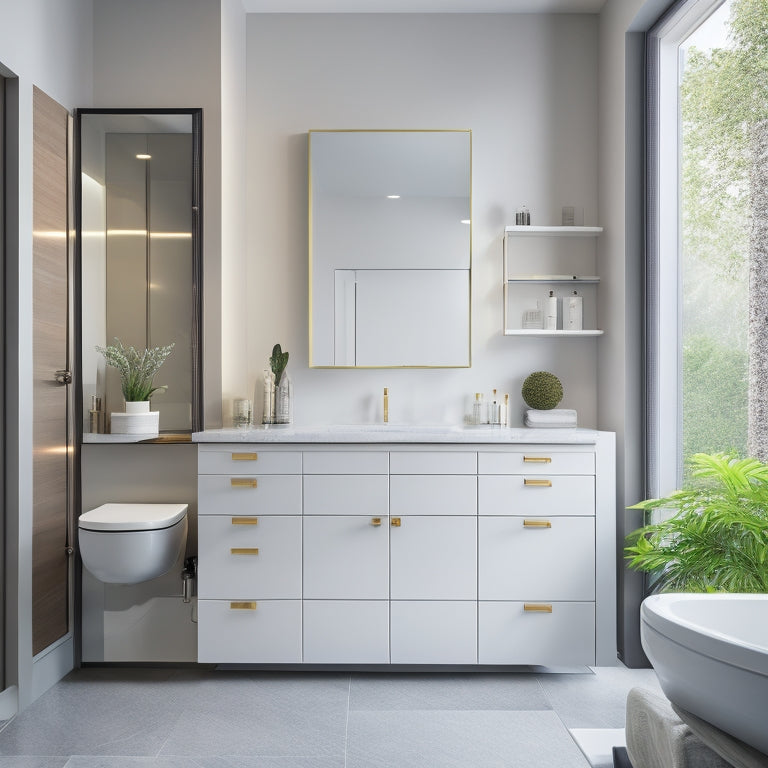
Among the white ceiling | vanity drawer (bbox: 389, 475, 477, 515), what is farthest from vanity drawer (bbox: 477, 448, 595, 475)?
the white ceiling

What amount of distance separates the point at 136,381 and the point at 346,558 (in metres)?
1.13

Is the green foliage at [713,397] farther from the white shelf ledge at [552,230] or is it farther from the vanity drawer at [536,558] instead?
the white shelf ledge at [552,230]

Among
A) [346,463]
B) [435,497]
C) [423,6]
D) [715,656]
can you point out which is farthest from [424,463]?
[423,6]

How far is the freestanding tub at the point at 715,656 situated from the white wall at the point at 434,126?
74.9 inches

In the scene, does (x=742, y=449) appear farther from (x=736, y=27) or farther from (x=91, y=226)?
(x=91, y=226)

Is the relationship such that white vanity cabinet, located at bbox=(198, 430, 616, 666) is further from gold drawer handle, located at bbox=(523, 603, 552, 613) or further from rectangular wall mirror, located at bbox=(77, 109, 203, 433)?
rectangular wall mirror, located at bbox=(77, 109, 203, 433)

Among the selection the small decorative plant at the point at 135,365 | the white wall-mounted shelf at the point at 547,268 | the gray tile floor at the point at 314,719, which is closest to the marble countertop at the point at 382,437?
the small decorative plant at the point at 135,365

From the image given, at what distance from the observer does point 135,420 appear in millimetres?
2576

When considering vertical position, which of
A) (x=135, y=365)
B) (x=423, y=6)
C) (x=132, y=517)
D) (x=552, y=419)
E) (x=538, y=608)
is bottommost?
(x=538, y=608)

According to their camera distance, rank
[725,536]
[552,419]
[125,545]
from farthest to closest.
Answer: [552,419] < [125,545] < [725,536]

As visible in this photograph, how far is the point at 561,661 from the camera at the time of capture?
242 centimetres

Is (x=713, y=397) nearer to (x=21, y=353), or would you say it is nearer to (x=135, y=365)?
(x=135, y=365)

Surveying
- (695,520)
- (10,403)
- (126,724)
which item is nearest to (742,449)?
(695,520)

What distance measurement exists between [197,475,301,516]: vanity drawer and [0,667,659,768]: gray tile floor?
2.18 ft
